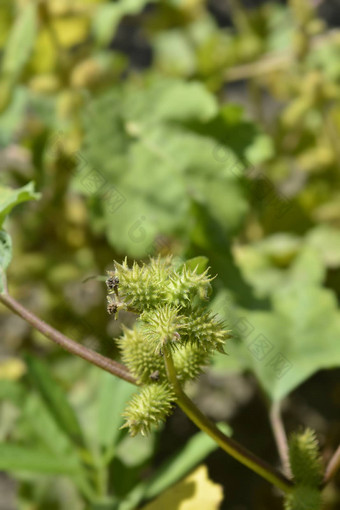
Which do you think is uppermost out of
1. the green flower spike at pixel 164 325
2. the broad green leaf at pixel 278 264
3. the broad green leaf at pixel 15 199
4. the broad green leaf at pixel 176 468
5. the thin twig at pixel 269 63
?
the broad green leaf at pixel 15 199

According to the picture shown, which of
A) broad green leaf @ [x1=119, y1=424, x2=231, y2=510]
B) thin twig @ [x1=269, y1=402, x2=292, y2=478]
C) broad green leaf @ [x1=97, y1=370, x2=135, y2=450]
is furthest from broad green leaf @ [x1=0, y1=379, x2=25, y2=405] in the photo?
thin twig @ [x1=269, y1=402, x2=292, y2=478]

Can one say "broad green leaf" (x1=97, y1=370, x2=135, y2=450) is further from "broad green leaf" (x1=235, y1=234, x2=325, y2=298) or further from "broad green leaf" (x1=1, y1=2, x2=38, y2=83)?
"broad green leaf" (x1=1, y1=2, x2=38, y2=83)

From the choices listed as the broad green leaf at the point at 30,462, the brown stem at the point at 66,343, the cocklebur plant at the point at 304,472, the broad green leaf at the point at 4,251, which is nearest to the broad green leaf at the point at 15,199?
the broad green leaf at the point at 4,251

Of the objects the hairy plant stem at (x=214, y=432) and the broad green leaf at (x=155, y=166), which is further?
the broad green leaf at (x=155, y=166)

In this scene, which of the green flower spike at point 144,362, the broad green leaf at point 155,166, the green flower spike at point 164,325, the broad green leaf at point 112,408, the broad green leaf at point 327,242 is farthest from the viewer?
the broad green leaf at point 327,242

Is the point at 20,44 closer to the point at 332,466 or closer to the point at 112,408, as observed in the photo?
the point at 112,408

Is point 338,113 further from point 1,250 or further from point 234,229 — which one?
point 1,250

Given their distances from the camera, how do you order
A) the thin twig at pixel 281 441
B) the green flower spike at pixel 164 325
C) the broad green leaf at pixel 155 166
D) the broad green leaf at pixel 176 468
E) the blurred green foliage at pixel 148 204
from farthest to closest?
the broad green leaf at pixel 155 166 → the blurred green foliage at pixel 148 204 → the broad green leaf at pixel 176 468 → the thin twig at pixel 281 441 → the green flower spike at pixel 164 325

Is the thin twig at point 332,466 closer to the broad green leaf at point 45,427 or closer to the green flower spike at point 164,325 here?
the green flower spike at point 164,325
